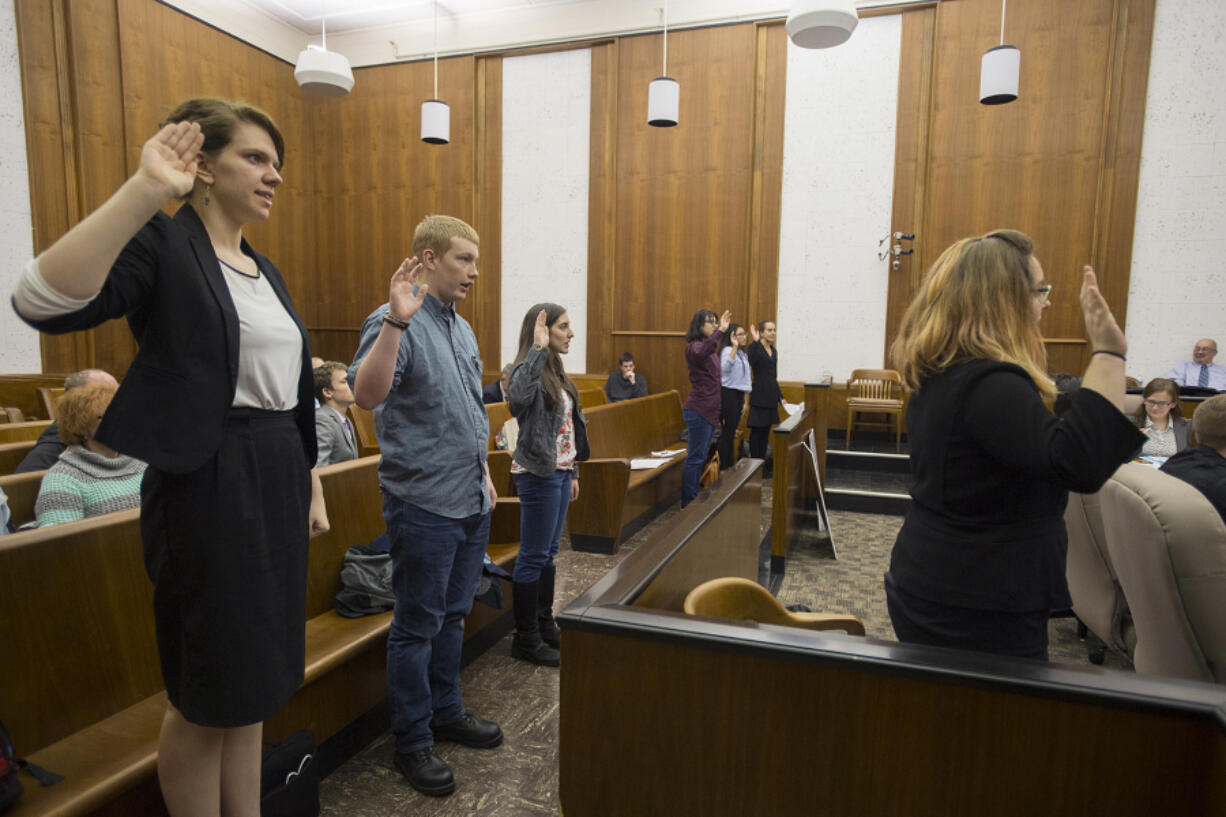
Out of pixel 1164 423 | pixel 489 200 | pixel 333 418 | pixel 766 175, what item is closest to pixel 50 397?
pixel 333 418

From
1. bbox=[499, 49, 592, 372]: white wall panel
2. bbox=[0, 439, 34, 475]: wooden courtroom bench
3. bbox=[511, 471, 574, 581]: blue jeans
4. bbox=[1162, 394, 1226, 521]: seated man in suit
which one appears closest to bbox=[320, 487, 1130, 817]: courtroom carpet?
bbox=[511, 471, 574, 581]: blue jeans

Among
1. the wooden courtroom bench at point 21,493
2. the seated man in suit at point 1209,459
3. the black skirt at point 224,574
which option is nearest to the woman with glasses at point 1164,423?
the seated man in suit at point 1209,459

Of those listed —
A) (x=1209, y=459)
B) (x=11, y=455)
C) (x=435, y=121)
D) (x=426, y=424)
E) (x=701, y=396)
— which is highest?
(x=435, y=121)

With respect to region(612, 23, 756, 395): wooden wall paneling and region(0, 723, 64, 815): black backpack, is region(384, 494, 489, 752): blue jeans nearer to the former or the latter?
region(0, 723, 64, 815): black backpack

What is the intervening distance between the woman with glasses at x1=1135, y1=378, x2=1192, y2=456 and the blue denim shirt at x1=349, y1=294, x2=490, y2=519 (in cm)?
406

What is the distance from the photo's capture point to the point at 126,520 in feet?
5.54

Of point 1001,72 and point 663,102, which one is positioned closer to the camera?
point 1001,72

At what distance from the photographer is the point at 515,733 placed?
223cm

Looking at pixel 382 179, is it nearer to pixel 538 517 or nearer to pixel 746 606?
pixel 538 517

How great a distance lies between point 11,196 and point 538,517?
6.34 meters

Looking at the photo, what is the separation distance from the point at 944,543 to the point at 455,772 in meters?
1.51

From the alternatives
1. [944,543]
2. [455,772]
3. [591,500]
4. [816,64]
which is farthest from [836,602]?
[816,64]

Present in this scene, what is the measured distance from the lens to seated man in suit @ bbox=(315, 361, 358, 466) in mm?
2900

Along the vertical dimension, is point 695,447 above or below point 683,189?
below
